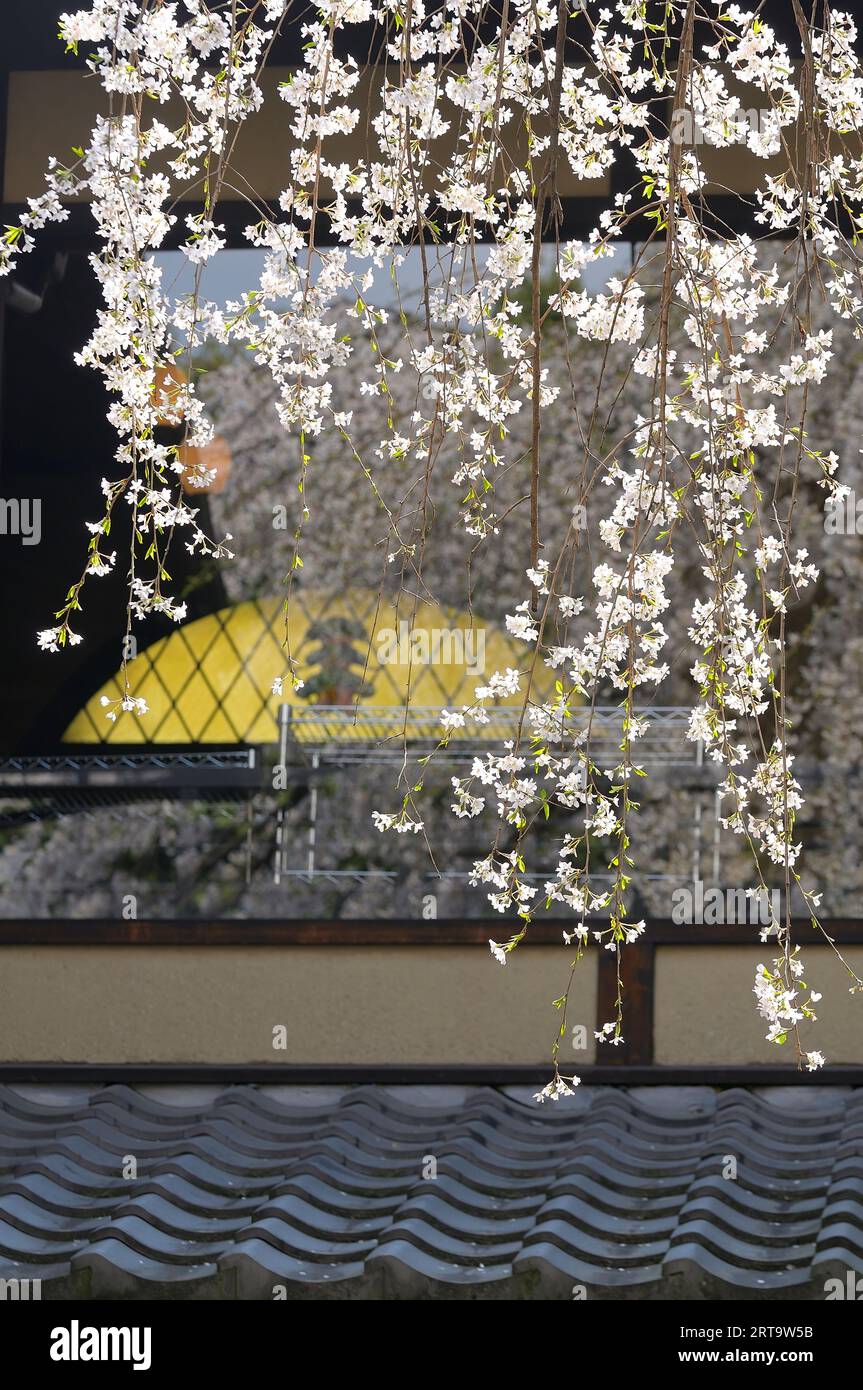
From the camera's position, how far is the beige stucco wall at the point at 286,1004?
13.4 ft

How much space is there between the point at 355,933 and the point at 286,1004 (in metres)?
0.26

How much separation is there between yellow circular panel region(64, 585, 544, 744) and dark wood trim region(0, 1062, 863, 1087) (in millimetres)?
873

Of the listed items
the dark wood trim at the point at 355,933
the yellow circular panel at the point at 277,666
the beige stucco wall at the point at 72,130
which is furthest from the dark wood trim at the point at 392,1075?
the beige stucco wall at the point at 72,130

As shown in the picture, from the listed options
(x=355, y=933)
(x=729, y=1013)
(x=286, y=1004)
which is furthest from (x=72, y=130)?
(x=729, y=1013)

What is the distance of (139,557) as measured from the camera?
4367mm

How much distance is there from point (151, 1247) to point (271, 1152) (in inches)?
19.9

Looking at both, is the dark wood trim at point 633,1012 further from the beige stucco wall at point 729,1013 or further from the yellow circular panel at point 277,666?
the yellow circular panel at point 277,666

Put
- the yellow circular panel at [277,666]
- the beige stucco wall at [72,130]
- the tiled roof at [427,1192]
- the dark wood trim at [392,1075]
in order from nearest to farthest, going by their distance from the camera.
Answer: the tiled roof at [427,1192] < the dark wood trim at [392,1075] < the yellow circular panel at [277,666] < the beige stucco wall at [72,130]

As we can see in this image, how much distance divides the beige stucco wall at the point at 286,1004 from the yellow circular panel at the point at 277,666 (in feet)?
2.00

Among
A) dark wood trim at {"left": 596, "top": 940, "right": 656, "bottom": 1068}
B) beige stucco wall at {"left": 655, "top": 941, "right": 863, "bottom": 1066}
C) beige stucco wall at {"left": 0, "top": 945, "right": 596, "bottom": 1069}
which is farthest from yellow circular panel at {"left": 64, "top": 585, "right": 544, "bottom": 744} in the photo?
beige stucco wall at {"left": 655, "top": 941, "right": 863, "bottom": 1066}

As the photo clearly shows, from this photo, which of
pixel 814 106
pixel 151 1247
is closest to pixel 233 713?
pixel 151 1247

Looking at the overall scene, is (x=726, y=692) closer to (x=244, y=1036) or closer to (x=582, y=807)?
(x=582, y=807)

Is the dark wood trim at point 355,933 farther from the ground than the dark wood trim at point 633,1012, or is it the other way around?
the dark wood trim at point 355,933

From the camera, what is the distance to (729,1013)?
4020 mm
